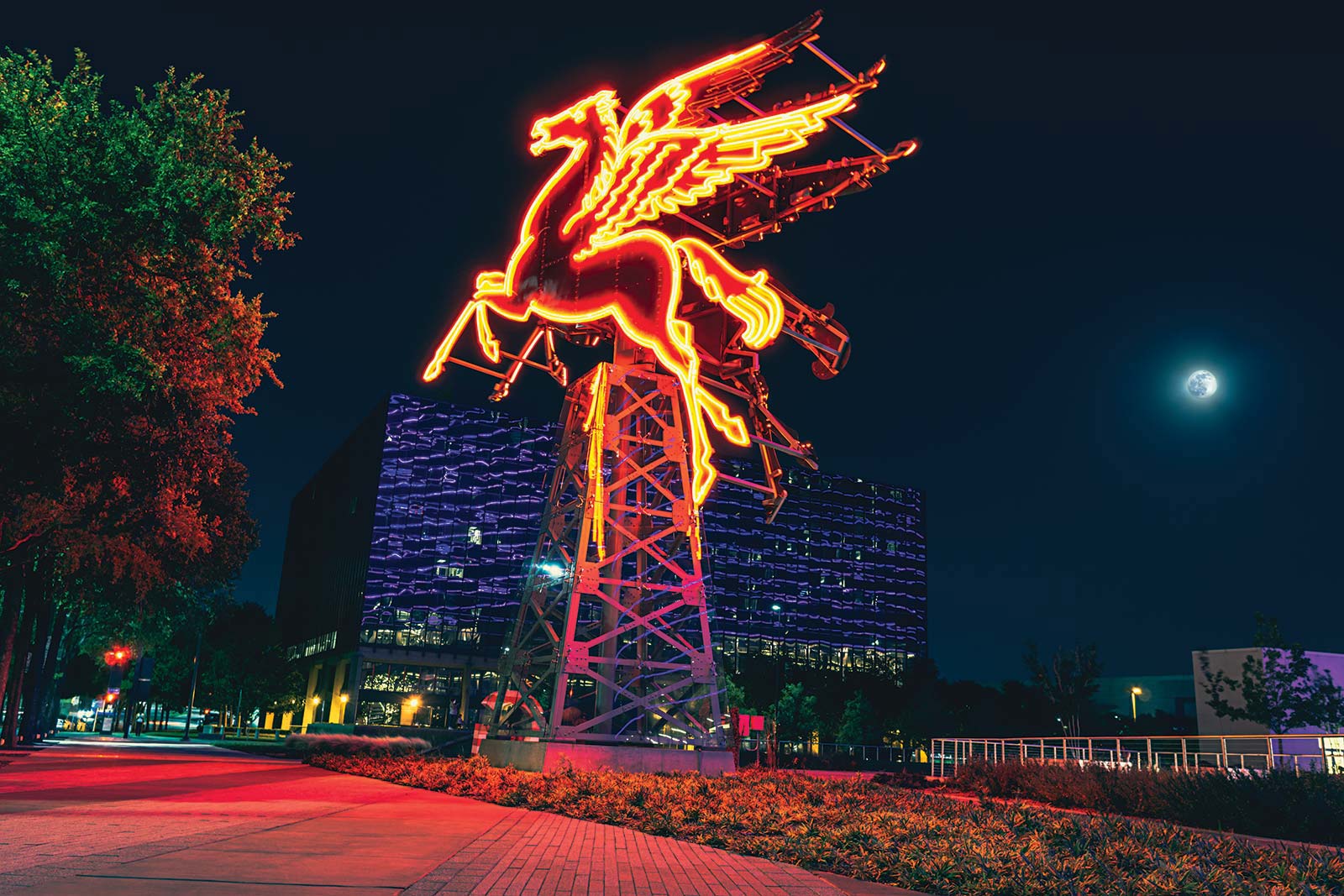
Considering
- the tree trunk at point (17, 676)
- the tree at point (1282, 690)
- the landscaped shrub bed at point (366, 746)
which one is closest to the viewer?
the landscaped shrub bed at point (366, 746)

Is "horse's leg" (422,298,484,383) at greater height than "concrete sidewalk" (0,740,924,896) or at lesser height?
greater

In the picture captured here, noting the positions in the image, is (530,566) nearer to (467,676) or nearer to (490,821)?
(490,821)

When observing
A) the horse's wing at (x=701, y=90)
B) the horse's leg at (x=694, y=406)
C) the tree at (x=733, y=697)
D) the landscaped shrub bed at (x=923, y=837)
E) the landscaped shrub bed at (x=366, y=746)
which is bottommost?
the landscaped shrub bed at (x=366, y=746)

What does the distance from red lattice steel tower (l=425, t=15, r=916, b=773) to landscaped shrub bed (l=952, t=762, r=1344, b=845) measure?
6098 mm

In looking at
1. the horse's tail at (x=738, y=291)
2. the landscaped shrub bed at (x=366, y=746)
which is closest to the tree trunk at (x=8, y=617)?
the landscaped shrub bed at (x=366, y=746)

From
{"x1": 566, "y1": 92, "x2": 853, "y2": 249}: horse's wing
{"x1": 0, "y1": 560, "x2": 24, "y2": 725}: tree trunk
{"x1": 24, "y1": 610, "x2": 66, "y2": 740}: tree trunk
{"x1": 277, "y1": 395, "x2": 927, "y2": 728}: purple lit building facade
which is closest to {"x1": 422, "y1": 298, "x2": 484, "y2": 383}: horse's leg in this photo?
{"x1": 566, "y1": 92, "x2": 853, "y2": 249}: horse's wing

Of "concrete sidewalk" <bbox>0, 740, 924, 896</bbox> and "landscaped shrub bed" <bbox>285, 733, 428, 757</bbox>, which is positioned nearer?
"concrete sidewalk" <bbox>0, 740, 924, 896</bbox>

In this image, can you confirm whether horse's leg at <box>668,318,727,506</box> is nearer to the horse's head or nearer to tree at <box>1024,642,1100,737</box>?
the horse's head

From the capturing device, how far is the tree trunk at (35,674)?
3275 cm

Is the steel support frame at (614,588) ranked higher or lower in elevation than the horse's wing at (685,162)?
lower

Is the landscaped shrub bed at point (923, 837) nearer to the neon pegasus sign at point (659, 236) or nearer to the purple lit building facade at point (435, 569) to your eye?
the neon pegasus sign at point (659, 236)

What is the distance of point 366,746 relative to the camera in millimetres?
24766

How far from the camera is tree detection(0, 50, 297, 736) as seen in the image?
54.1ft

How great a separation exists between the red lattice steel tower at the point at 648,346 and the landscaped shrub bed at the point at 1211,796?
6.10 meters
